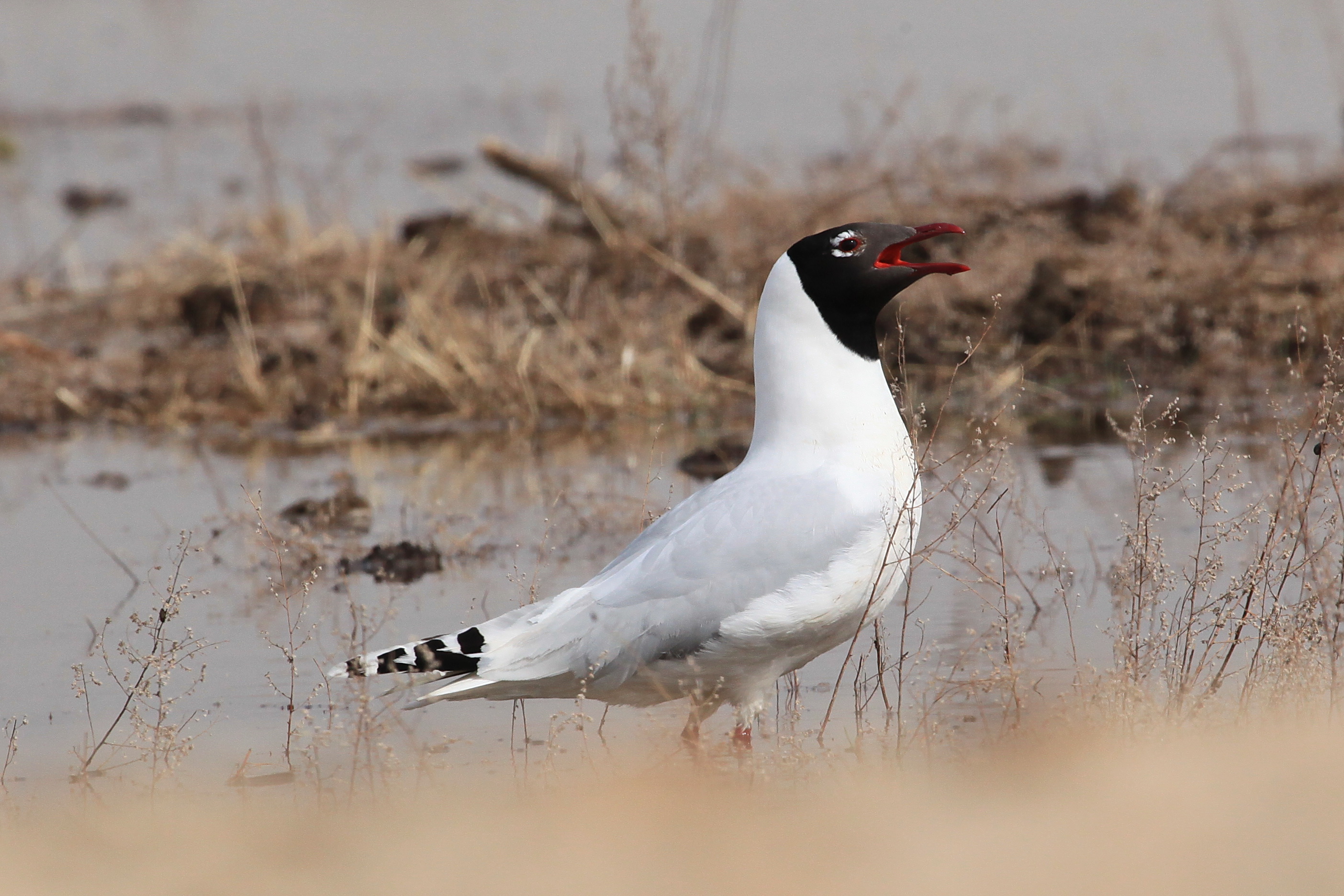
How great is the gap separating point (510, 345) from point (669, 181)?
1820mm

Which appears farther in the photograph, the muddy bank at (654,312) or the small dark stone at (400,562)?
the muddy bank at (654,312)

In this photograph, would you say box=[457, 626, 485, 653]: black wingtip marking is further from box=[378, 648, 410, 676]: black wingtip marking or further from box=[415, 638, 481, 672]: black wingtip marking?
A: box=[378, 648, 410, 676]: black wingtip marking

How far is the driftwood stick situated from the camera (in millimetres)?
11273

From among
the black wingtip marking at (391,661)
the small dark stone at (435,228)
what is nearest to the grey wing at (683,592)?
the black wingtip marking at (391,661)

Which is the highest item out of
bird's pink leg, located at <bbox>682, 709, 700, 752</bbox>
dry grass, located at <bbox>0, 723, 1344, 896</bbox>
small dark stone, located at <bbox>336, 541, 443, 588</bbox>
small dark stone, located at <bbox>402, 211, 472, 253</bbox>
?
small dark stone, located at <bbox>402, 211, 472, 253</bbox>

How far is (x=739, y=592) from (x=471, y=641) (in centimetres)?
74

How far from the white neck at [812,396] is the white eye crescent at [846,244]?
141 mm

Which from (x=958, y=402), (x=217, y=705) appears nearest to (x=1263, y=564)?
(x=217, y=705)

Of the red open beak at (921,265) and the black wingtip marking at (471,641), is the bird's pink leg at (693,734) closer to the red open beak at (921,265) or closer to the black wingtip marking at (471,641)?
the black wingtip marking at (471,641)

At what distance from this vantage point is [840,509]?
15.8 ft

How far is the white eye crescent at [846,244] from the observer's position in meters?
5.28

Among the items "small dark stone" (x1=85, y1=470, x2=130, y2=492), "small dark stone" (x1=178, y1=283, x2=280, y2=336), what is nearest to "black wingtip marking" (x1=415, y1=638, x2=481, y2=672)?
"small dark stone" (x1=85, y1=470, x2=130, y2=492)

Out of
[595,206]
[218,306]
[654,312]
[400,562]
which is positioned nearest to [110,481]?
[400,562]

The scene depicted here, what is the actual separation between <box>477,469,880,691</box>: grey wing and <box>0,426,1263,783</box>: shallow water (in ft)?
1.11
